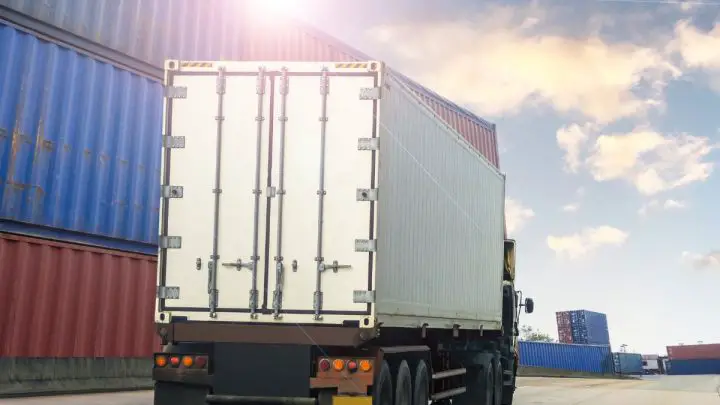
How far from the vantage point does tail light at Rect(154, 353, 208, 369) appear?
8.84 m

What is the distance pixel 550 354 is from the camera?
53.8 metres

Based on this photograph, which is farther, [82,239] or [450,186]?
[82,239]

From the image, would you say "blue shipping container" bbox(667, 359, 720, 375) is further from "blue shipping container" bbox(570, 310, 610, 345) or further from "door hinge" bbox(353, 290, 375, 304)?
"door hinge" bbox(353, 290, 375, 304)

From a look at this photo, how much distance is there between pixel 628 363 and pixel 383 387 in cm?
6958

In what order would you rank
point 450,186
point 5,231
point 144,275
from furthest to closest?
point 144,275, point 5,231, point 450,186

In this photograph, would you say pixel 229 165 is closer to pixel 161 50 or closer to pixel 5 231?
pixel 5 231

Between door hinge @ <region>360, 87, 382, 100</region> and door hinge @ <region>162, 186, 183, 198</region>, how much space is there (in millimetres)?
2310

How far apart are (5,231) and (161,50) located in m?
6.41

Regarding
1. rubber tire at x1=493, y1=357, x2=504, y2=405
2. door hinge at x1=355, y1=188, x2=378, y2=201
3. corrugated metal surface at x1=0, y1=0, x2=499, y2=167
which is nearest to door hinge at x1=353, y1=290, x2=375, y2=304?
door hinge at x1=355, y1=188, x2=378, y2=201

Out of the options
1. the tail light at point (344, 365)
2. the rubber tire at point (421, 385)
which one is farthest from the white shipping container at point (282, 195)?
the rubber tire at point (421, 385)

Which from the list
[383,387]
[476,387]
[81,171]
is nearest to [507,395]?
[476,387]

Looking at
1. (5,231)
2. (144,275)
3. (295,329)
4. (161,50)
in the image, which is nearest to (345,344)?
(295,329)

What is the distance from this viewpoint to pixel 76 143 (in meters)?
17.0

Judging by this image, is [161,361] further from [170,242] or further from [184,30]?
[184,30]
